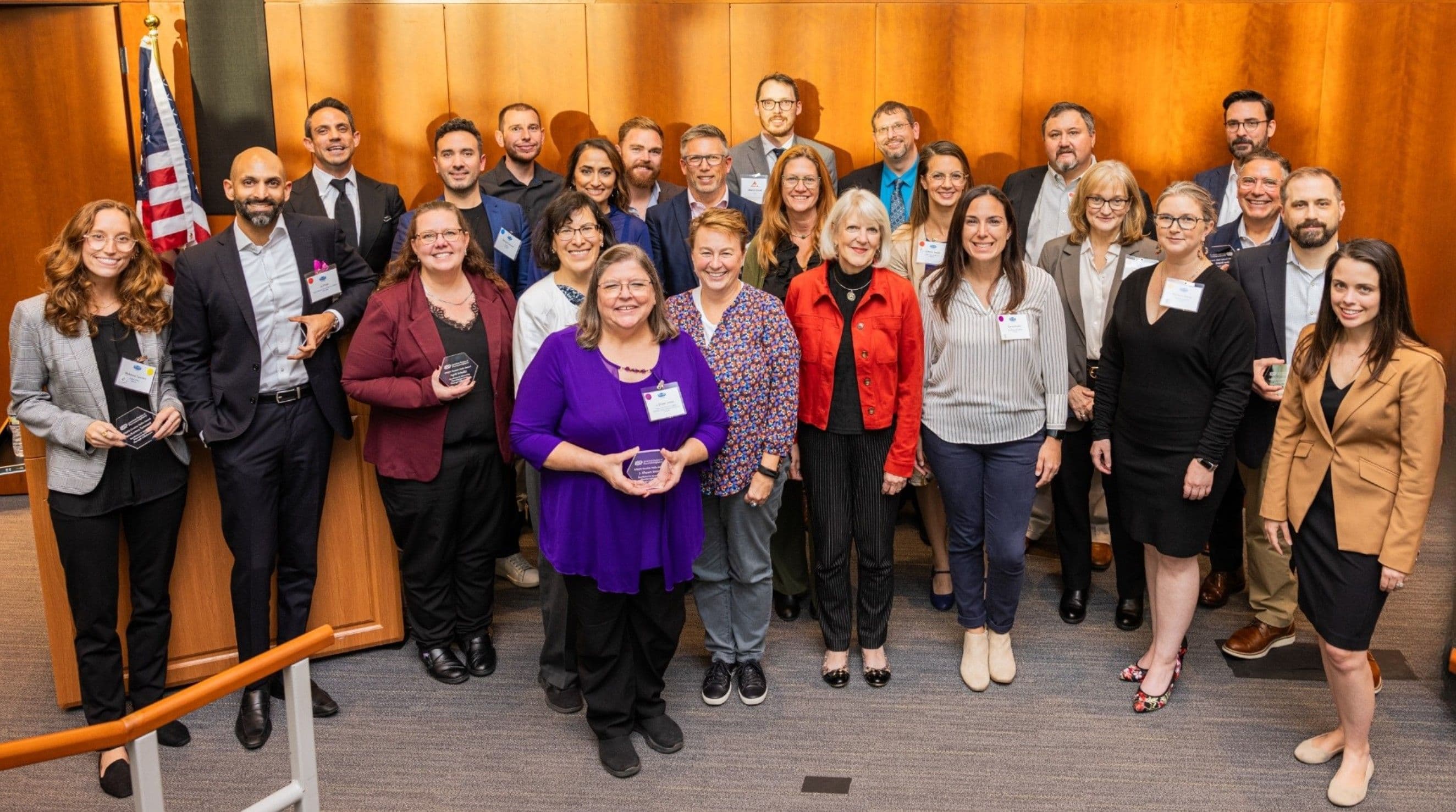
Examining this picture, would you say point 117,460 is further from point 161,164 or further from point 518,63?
point 518,63

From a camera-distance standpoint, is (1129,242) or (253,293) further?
(1129,242)

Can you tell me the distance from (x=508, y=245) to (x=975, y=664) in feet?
7.92

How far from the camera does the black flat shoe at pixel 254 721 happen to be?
12.2 ft

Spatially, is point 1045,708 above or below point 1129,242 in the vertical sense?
below

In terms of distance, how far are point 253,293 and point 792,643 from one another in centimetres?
226

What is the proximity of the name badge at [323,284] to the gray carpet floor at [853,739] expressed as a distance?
1379 mm

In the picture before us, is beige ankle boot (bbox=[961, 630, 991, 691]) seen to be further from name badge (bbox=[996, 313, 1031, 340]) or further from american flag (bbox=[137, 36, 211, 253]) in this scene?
american flag (bbox=[137, 36, 211, 253])

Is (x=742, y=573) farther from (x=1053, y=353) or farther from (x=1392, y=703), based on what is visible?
(x=1392, y=703)

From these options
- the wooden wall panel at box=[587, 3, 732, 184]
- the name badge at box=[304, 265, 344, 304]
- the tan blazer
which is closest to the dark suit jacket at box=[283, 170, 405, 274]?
the name badge at box=[304, 265, 344, 304]

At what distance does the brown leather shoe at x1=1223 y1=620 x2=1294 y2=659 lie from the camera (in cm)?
425

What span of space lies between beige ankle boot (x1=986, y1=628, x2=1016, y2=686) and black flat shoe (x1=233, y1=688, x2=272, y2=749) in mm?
2448

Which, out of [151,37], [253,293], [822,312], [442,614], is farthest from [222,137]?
[822,312]

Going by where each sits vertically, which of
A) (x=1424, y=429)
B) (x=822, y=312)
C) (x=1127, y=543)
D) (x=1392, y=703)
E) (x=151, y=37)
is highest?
(x=151, y=37)

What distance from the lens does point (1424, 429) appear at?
310cm
